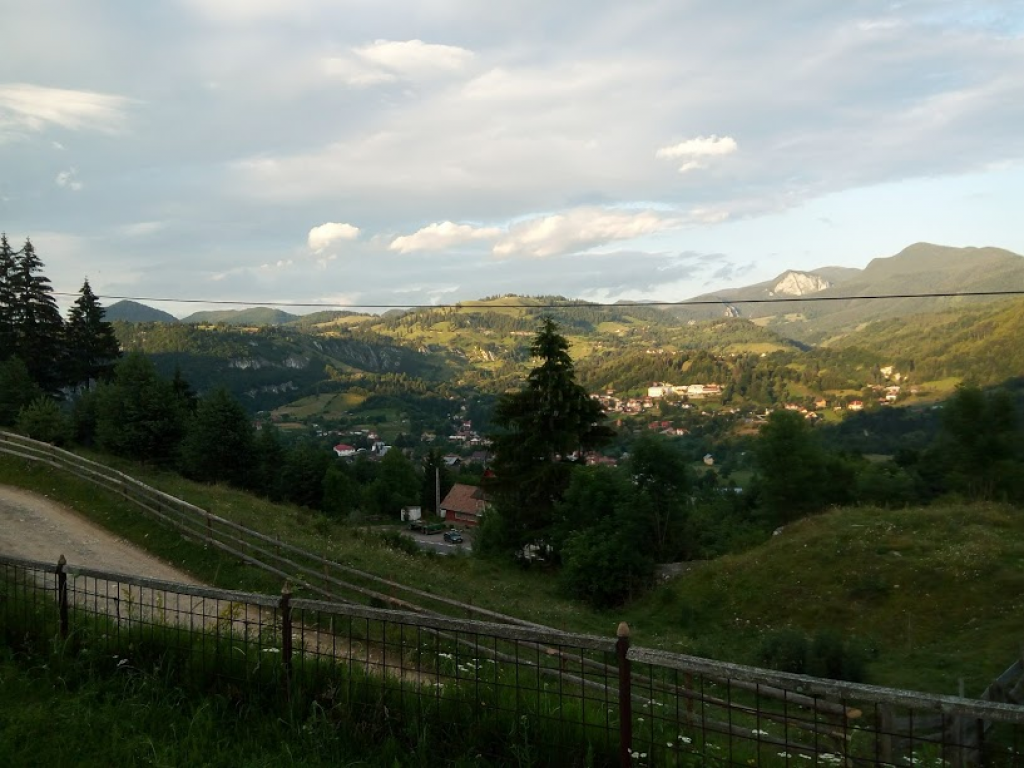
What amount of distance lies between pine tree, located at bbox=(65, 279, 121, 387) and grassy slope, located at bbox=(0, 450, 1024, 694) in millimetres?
23439

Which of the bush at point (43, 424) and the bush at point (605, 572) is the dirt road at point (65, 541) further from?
the bush at point (605, 572)

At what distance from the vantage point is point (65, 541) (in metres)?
15.6

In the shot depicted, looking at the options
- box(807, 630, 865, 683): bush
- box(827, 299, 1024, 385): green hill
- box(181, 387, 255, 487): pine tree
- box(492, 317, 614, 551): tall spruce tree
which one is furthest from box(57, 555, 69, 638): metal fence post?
box(827, 299, 1024, 385): green hill

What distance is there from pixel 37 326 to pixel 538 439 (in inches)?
1270

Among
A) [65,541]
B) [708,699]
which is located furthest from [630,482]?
[708,699]

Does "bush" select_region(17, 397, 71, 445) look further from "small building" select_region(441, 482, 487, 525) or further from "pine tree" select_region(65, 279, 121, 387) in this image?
"small building" select_region(441, 482, 487, 525)

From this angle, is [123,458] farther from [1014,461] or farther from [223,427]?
[1014,461]

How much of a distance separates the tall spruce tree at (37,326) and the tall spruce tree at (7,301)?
14cm

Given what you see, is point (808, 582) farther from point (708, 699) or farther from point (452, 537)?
point (452, 537)

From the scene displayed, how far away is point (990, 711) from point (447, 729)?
3266 millimetres

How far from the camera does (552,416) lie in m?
27.3

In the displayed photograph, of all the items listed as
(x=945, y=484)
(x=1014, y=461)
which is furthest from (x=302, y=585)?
(x=945, y=484)

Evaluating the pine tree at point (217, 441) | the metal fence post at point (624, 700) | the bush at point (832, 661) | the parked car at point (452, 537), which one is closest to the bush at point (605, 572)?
the bush at point (832, 661)

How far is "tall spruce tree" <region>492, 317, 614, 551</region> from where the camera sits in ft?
87.8
